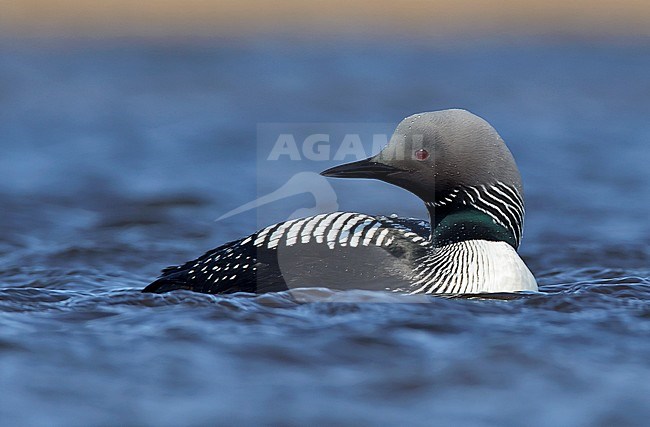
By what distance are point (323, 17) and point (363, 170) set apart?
1006 cm

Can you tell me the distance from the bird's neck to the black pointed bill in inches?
12.2

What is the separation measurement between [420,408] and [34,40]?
1024 cm

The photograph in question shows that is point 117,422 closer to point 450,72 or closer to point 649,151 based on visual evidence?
point 649,151

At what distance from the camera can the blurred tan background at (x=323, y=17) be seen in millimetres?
14070

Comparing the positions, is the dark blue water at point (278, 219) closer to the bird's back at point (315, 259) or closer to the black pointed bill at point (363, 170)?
the bird's back at point (315, 259)

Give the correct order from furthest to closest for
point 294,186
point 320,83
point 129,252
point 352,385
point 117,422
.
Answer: point 320,83, point 294,186, point 129,252, point 352,385, point 117,422

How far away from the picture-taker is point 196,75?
496 inches

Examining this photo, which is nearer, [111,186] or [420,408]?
[420,408]

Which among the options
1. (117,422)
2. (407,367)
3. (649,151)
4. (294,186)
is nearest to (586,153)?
(649,151)

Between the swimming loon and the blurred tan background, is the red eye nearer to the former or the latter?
the swimming loon

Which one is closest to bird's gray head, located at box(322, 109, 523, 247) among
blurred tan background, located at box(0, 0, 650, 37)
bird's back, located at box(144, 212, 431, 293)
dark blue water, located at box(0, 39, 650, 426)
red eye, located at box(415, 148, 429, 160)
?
red eye, located at box(415, 148, 429, 160)

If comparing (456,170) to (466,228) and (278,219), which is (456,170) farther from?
(278,219)

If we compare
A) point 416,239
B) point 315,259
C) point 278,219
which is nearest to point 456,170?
point 416,239

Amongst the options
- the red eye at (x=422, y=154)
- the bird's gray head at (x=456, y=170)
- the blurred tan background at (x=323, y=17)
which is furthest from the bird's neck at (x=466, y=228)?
the blurred tan background at (x=323, y=17)
